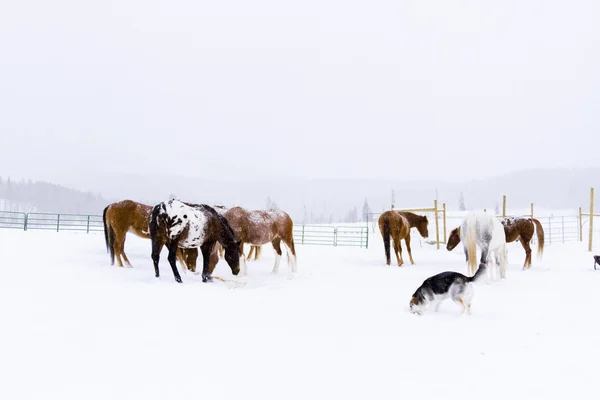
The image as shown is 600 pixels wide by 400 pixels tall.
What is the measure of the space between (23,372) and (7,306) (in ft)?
7.21

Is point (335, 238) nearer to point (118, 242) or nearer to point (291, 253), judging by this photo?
point (291, 253)

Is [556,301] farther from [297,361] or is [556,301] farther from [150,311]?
[150,311]

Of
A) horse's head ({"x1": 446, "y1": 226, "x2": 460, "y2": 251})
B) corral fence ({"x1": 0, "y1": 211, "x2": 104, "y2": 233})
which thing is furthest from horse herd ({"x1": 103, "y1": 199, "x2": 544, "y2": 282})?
corral fence ({"x1": 0, "y1": 211, "x2": 104, "y2": 233})

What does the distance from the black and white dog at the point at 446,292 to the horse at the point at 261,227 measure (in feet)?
13.6

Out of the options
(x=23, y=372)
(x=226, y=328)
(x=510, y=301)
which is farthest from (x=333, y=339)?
(x=510, y=301)

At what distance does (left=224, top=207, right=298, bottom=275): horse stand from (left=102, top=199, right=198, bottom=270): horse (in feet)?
3.82

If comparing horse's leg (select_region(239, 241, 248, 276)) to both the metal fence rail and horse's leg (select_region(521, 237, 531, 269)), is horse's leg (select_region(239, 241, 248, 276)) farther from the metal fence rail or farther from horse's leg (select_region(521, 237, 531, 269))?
horse's leg (select_region(521, 237, 531, 269))

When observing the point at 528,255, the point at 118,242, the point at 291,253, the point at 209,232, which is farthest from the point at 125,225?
the point at 528,255

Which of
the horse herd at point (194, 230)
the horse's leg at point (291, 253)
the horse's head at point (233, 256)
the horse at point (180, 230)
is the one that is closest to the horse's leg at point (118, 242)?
the horse herd at point (194, 230)

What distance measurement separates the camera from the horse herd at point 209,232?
7262 mm

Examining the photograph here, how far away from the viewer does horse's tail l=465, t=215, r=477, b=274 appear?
9.09 meters

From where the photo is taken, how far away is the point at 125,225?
875 cm

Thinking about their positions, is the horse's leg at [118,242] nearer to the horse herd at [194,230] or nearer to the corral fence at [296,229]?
the horse herd at [194,230]

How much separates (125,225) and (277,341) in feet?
20.1
